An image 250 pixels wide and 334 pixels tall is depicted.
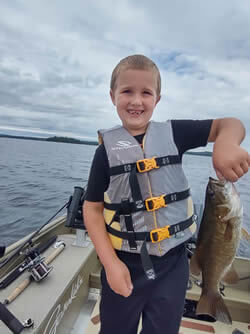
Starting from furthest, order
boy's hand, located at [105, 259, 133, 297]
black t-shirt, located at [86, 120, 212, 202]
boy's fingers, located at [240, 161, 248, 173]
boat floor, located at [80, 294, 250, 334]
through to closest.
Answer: boat floor, located at [80, 294, 250, 334], black t-shirt, located at [86, 120, 212, 202], boy's hand, located at [105, 259, 133, 297], boy's fingers, located at [240, 161, 248, 173]

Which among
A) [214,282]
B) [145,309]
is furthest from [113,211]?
[214,282]

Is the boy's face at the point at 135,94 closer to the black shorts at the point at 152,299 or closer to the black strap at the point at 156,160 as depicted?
the black strap at the point at 156,160

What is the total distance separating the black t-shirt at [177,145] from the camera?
5.23 ft

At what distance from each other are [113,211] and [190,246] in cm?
197

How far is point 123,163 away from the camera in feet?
5.48

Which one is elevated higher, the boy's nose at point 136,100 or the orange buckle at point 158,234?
the boy's nose at point 136,100

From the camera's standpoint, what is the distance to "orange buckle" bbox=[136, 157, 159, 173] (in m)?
1.67

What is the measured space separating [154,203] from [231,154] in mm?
637

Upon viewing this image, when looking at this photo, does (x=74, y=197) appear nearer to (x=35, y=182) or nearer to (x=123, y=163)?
(x=123, y=163)

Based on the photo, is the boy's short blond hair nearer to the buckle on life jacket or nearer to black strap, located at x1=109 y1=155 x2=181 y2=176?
black strap, located at x1=109 y1=155 x2=181 y2=176

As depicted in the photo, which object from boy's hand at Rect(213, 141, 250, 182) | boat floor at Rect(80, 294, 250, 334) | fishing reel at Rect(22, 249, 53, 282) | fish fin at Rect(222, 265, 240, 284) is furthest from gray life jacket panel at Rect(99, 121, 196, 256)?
boat floor at Rect(80, 294, 250, 334)

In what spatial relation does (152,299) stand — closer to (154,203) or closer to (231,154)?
(154,203)

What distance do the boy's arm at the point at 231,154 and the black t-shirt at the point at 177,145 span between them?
0.19 metres

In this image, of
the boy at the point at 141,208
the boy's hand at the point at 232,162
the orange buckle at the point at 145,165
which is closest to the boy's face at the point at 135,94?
the boy at the point at 141,208
